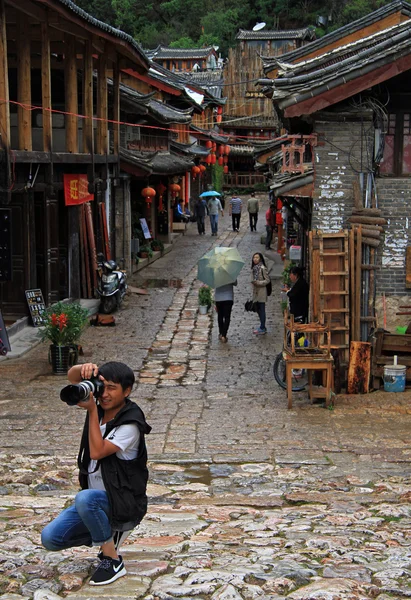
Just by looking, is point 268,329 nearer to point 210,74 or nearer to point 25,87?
point 25,87

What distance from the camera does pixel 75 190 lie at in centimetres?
1947

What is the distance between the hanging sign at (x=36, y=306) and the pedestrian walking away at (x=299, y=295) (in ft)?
17.1

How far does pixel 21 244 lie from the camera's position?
17.8m

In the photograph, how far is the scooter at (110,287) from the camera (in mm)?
20219

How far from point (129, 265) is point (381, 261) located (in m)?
12.9

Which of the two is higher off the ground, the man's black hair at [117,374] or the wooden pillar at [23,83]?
the wooden pillar at [23,83]

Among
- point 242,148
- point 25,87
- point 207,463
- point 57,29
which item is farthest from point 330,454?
point 242,148

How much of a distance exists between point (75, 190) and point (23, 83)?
334 cm

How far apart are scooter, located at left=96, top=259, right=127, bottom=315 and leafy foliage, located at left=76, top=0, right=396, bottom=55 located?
4634 centimetres

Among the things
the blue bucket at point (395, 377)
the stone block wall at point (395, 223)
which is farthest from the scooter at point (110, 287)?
the blue bucket at point (395, 377)

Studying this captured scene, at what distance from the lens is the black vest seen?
5480mm

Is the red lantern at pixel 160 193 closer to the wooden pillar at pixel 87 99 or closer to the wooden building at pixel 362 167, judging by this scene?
the wooden pillar at pixel 87 99

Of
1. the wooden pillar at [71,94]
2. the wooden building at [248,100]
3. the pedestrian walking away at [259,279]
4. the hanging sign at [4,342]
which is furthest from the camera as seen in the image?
the wooden building at [248,100]

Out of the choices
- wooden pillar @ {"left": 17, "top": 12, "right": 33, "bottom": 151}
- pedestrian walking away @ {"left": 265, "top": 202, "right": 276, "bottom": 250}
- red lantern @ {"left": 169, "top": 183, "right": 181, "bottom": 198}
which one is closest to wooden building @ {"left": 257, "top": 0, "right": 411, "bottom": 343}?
wooden pillar @ {"left": 17, "top": 12, "right": 33, "bottom": 151}
